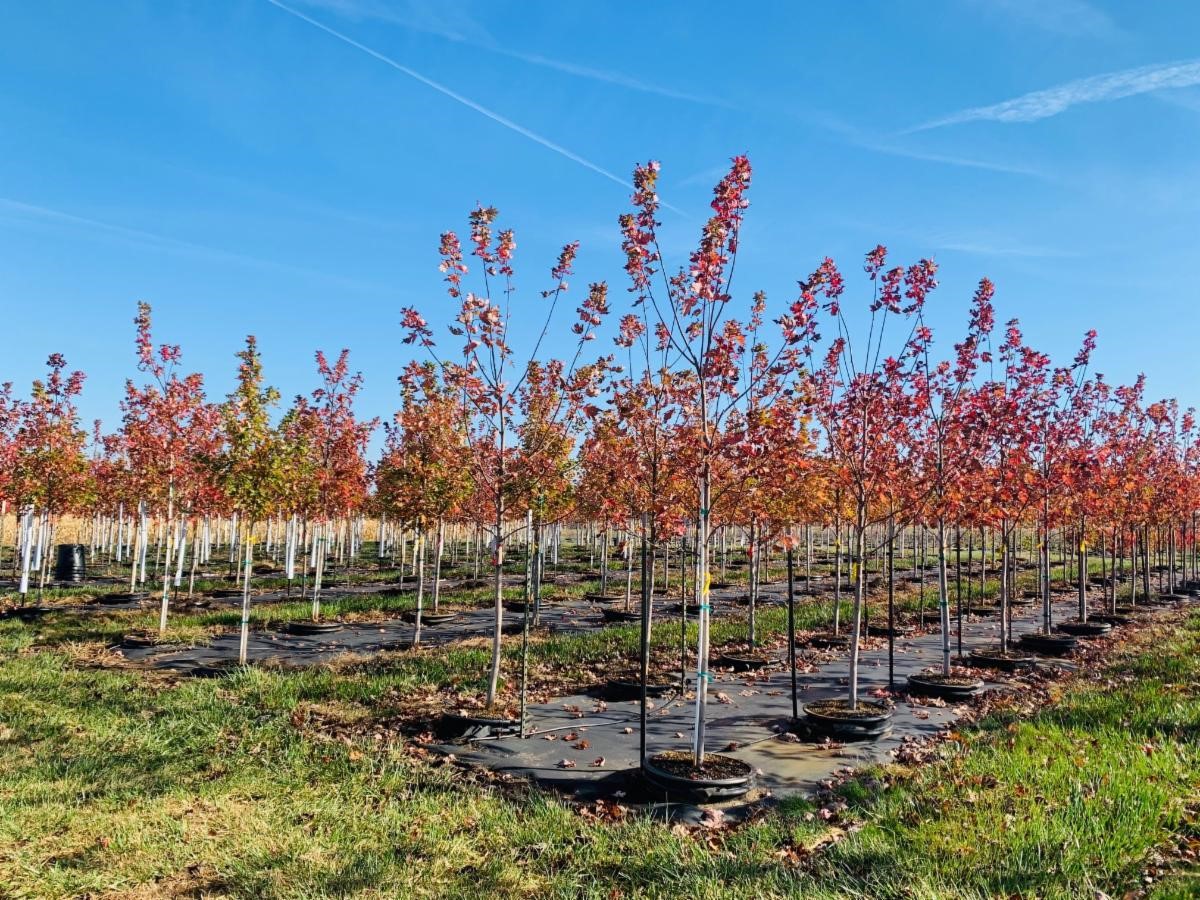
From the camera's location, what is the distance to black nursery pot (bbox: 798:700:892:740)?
818cm

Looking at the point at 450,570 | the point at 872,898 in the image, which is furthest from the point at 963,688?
the point at 450,570

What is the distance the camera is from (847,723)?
26.8 ft

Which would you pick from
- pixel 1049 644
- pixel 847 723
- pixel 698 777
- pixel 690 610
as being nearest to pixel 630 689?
pixel 847 723

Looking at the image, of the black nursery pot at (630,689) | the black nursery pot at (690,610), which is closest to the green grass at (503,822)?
the black nursery pot at (630,689)

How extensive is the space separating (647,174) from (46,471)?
20085 millimetres

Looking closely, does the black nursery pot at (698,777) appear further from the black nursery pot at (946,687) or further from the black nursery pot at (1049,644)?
the black nursery pot at (1049,644)

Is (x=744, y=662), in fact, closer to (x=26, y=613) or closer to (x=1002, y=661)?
(x=1002, y=661)

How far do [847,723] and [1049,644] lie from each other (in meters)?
8.70

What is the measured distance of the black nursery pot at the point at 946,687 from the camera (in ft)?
33.8

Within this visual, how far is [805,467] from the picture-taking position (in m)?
9.17

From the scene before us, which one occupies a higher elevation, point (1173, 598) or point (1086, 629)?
point (1086, 629)

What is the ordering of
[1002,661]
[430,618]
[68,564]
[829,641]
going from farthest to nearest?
[68,564]
[430,618]
[829,641]
[1002,661]

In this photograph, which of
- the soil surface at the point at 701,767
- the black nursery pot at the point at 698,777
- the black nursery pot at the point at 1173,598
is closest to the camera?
the black nursery pot at the point at 698,777

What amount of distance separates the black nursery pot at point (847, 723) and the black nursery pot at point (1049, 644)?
769 cm
